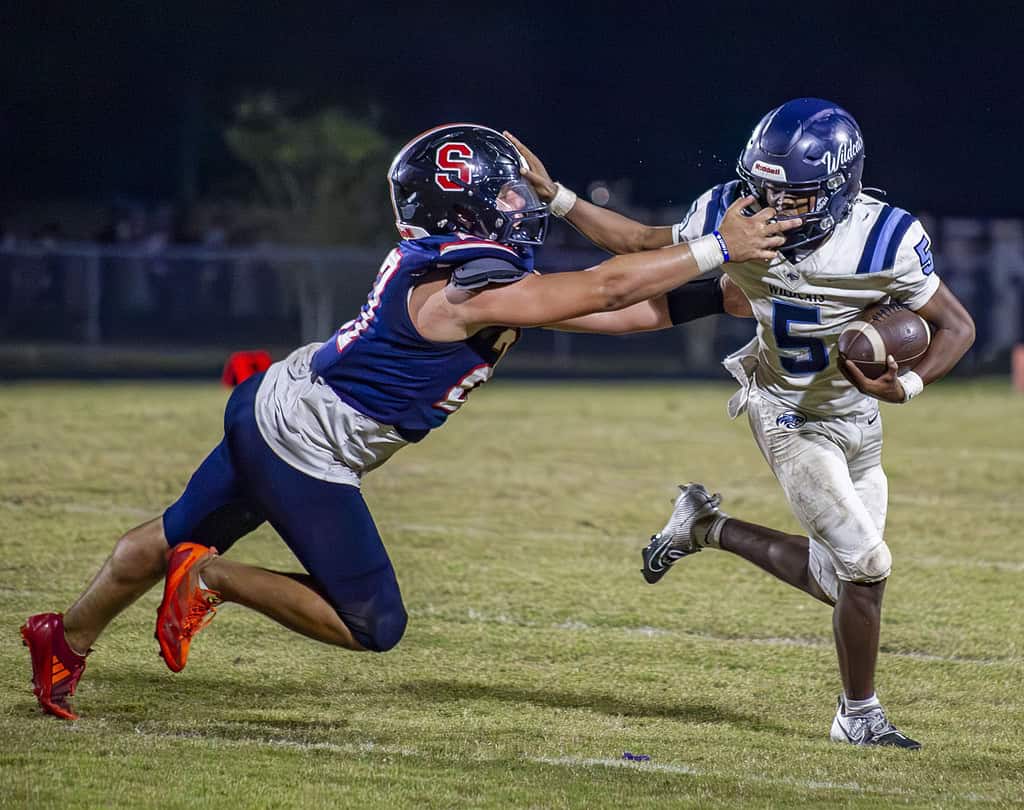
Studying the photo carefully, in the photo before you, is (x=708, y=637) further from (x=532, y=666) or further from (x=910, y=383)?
(x=910, y=383)

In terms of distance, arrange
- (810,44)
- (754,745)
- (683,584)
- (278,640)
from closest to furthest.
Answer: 1. (754,745)
2. (278,640)
3. (683,584)
4. (810,44)

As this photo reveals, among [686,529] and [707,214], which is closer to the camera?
[707,214]

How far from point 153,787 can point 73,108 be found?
24011 millimetres

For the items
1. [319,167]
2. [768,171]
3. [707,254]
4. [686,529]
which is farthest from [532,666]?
[319,167]

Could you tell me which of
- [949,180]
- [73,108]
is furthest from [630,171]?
[73,108]

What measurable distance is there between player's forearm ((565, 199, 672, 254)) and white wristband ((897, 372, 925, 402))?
884mm

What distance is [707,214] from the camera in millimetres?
4508

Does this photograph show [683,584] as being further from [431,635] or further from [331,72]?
[331,72]

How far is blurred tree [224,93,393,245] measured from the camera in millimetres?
23938

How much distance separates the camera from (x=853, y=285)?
435 centimetres

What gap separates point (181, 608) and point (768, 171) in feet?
6.58

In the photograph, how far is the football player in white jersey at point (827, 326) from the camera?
164 inches

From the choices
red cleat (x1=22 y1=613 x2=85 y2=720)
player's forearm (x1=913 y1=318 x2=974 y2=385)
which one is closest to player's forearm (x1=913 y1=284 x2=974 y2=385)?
player's forearm (x1=913 y1=318 x2=974 y2=385)

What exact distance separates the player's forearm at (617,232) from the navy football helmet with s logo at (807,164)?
441 millimetres
